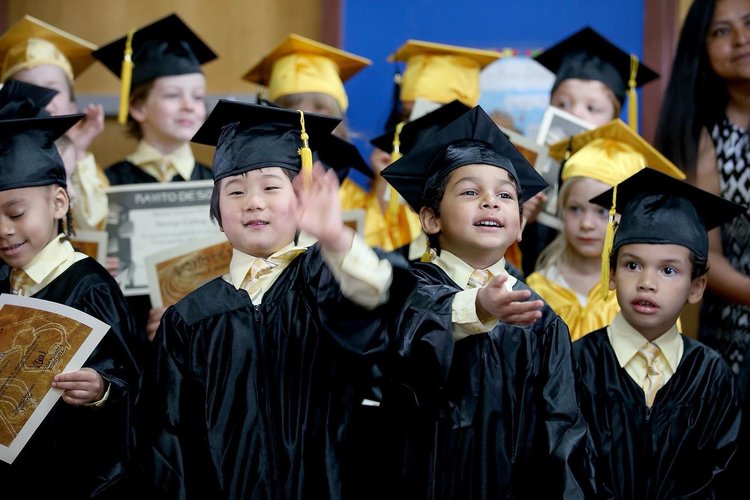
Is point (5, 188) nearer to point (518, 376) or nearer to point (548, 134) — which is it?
point (518, 376)

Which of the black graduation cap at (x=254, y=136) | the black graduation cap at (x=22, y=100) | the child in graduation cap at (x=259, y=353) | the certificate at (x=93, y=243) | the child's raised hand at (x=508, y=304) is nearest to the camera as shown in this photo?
the child's raised hand at (x=508, y=304)

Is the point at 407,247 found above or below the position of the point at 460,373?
above

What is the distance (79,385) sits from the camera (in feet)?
9.22

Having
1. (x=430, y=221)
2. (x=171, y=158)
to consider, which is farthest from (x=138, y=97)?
(x=430, y=221)

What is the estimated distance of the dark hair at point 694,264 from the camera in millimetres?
3059

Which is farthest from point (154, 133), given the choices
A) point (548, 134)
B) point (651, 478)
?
point (651, 478)

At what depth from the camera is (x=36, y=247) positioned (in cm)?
304

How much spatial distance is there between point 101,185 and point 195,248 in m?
0.75

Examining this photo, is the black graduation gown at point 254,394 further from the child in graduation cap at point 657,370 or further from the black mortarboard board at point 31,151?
the child in graduation cap at point 657,370

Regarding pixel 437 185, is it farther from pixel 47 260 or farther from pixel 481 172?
pixel 47 260

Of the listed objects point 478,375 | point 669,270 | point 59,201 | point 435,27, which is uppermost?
point 435,27

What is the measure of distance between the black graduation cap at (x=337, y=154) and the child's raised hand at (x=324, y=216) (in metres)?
0.56

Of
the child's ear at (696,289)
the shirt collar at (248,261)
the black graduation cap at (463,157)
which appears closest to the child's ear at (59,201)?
the shirt collar at (248,261)

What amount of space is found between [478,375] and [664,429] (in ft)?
2.20
